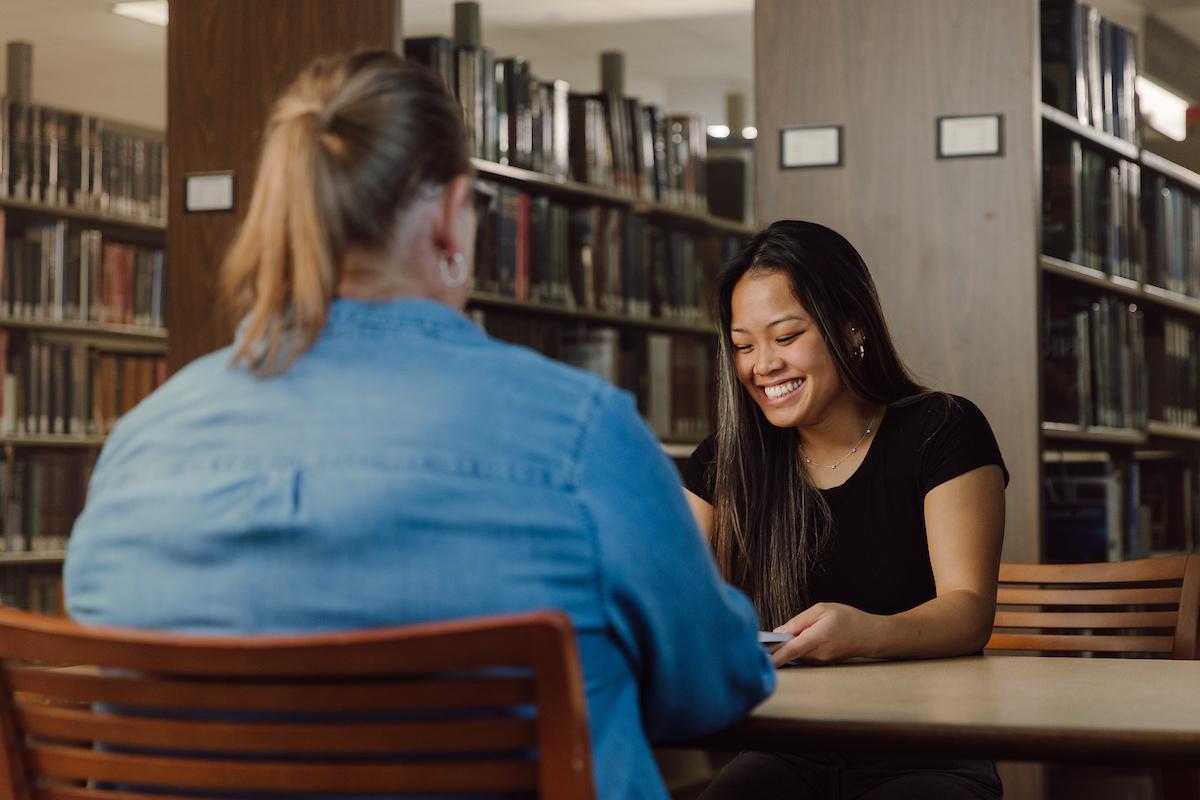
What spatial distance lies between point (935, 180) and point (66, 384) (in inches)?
122

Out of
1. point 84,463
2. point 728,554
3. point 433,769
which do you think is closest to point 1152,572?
point 728,554

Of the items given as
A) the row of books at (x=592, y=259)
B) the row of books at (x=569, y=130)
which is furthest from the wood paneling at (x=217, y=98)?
the row of books at (x=592, y=259)

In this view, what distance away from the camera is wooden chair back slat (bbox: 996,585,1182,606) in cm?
213

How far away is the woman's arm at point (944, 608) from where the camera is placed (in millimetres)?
1598

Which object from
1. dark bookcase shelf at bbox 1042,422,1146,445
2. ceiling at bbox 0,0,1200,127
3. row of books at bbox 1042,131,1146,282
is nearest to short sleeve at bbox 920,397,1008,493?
dark bookcase shelf at bbox 1042,422,1146,445

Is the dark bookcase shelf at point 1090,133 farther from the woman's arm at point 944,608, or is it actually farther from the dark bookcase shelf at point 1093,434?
the woman's arm at point 944,608

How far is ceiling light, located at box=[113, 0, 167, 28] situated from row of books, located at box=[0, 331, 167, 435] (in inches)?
59.0

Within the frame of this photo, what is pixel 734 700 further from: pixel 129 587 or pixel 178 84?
pixel 178 84

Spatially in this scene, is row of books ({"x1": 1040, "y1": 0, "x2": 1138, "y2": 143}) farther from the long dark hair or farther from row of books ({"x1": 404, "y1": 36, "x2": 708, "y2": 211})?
the long dark hair

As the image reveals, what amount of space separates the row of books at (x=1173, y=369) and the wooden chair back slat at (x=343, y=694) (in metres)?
4.34

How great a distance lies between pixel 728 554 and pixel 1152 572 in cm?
61

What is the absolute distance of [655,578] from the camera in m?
1.05

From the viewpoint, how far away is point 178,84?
396 cm

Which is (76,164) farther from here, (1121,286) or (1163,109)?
(1163,109)
